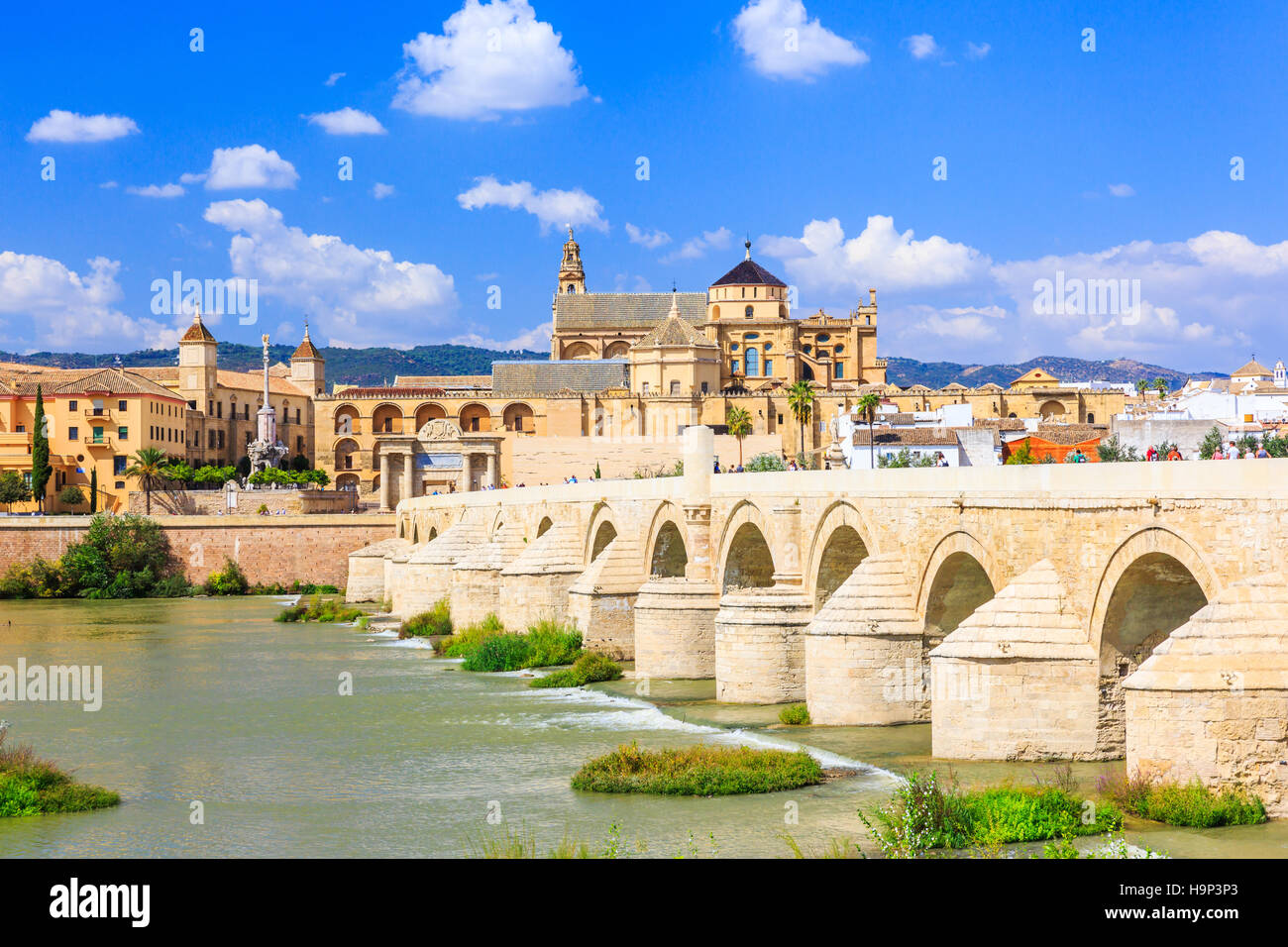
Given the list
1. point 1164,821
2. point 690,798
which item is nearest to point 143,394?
point 690,798

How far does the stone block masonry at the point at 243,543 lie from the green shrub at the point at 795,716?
43.4 metres

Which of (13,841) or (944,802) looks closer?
(944,802)

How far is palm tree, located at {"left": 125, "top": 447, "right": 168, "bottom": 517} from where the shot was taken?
2864 inches

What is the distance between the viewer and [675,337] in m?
84.8

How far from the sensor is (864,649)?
64.3 ft

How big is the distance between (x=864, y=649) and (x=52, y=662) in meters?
21.8

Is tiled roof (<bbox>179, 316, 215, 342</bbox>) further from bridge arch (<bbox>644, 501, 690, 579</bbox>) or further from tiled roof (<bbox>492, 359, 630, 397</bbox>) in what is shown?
bridge arch (<bbox>644, 501, 690, 579</bbox>)

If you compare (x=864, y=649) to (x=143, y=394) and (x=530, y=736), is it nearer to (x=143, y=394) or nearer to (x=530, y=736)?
(x=530, y=736)

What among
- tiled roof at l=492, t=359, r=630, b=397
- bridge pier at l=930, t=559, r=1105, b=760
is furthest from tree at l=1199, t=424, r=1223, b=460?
tiled roof at l=492, t=359, r=630, b=397

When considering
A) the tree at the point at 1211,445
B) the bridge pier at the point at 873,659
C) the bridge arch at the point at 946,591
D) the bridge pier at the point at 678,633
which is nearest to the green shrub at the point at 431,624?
the bridge pier at the point at 678,633

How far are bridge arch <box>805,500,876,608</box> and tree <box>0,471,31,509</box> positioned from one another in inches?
2305

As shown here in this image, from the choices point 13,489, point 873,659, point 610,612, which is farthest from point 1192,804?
point 13,489

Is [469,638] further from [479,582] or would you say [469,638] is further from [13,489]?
[13,489]

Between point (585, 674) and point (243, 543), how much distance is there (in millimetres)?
37140
